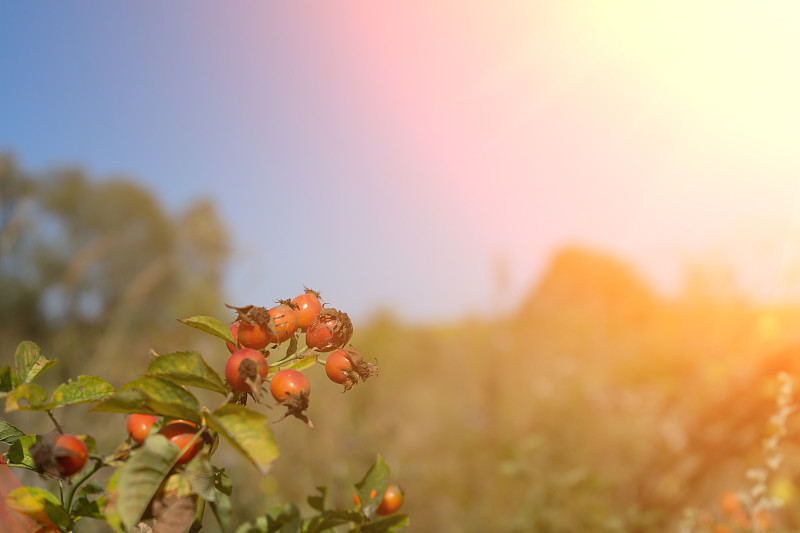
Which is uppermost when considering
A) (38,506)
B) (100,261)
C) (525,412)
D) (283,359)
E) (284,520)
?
(100,261)

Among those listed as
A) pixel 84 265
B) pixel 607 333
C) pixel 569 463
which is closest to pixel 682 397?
pixel 569 463

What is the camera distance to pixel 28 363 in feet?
2.53

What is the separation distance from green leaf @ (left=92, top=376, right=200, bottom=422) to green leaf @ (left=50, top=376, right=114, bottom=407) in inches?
1.8

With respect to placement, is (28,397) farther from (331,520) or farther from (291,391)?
(331,520)

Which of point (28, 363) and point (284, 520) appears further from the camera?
point (284, 520)

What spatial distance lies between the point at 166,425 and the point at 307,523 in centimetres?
39

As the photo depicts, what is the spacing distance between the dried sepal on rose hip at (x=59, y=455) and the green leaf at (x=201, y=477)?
151 millimetres

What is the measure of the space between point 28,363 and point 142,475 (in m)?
0.28

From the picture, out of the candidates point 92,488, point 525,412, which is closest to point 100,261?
point 525,412

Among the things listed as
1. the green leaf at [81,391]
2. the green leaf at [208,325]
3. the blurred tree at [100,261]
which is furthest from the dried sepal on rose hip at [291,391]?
the blurred tree at [100,261]

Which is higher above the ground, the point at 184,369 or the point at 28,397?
the point at 184,369

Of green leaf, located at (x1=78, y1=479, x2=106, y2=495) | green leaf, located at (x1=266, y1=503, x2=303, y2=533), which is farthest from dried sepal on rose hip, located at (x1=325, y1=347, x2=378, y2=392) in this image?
green leaf, located at (x1=78, y1=479, x2=106, y2=495)

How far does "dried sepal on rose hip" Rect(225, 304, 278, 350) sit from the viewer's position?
2.49 ft

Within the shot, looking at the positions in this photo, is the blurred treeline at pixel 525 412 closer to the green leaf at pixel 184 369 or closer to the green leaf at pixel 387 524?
the green leaf at pixel 184 369
